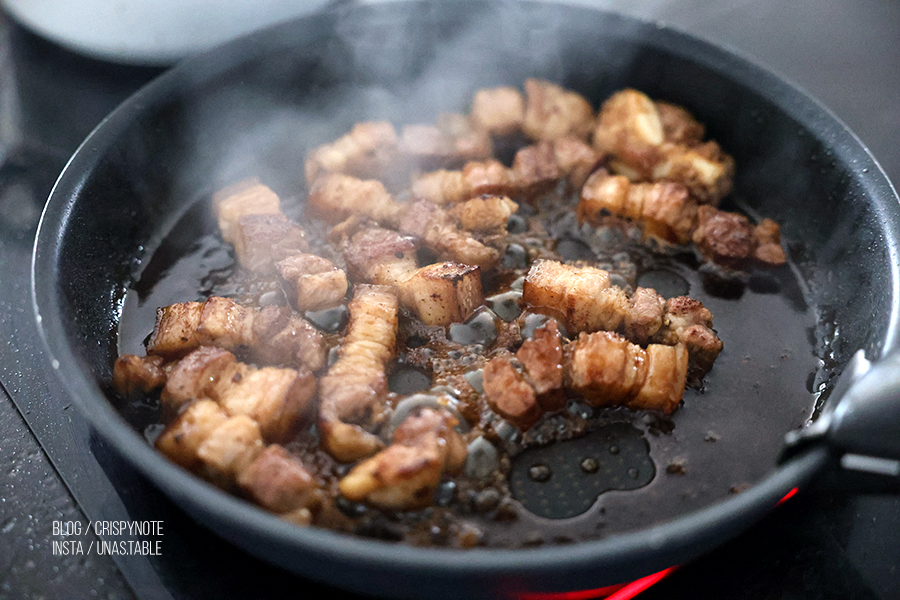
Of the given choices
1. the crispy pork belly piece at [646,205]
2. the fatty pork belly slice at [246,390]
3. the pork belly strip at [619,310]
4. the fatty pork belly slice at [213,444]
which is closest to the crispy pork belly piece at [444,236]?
the pork belly strip at [619,310]

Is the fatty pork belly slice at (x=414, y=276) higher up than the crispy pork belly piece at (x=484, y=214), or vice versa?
the crispy pork belly piece at (x=484, y=214)

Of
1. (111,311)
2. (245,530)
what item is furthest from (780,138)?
(111,311)

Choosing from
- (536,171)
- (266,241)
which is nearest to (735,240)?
(536,171)

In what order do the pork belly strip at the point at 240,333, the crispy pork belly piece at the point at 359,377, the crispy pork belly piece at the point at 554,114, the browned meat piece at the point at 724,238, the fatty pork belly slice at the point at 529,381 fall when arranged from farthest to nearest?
the crispy pork belly piece at the point at 554,114
the browned meat piece at the point at 724,238
the pork belly strip at the point at 240,333
the fatty pork belly slice at the point at 529,381
the crispy pork belly piece at the point at 359,377

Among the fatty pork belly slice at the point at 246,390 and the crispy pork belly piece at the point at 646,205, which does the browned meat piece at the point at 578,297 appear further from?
the fatty pork belly slice at the point at 246,390

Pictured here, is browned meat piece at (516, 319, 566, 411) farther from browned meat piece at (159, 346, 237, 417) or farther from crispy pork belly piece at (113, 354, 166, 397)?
crispy pork belly piece at (113, 354, 166, 397)

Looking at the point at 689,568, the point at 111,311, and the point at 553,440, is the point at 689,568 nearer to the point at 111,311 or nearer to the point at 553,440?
the point at 553,440

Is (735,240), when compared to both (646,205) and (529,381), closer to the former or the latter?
(646,205)
